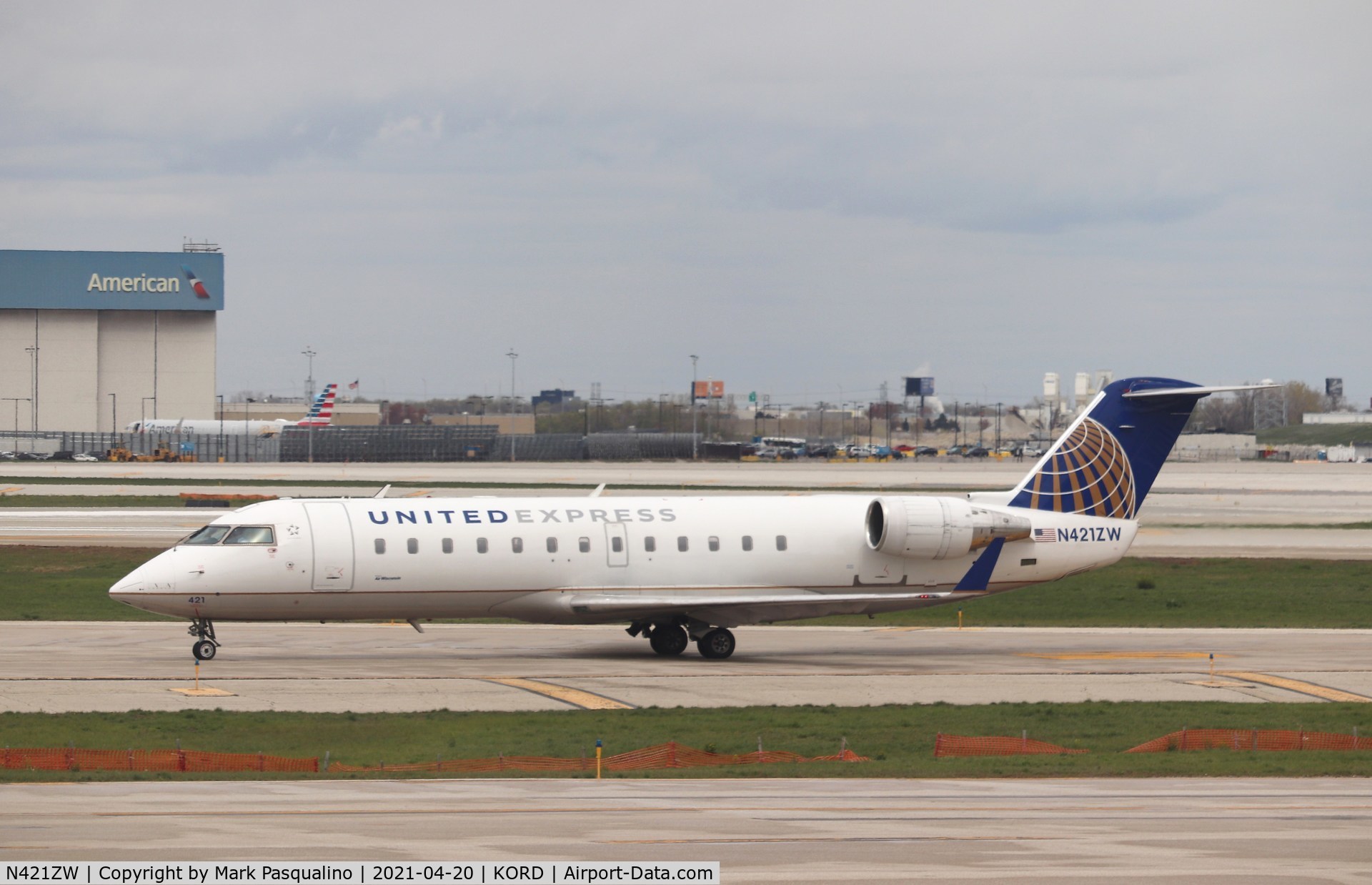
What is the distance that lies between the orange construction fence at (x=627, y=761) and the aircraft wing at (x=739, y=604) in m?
10.0

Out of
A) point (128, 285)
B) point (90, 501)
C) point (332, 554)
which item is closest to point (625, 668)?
point (332, 554)

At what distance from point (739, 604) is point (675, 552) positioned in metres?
1.93

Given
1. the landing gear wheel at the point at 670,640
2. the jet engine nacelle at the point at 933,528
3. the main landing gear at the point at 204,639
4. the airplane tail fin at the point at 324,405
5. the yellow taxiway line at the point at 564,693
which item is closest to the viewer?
the yellow taxiway line at the point at 564,693

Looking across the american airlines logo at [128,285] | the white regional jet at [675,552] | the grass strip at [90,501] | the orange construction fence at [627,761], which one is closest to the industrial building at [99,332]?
the american airlines logo at [128,285]

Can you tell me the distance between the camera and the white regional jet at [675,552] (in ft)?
109

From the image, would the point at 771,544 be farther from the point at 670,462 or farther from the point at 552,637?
the point at 670,462

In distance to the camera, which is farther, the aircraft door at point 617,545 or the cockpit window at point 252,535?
the aircraft door at point 617,545

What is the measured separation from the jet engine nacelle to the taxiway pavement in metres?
2.60

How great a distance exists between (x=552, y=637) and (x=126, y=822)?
22783 mm

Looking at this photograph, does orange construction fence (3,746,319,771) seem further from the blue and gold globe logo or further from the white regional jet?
the blue and gold globe logo

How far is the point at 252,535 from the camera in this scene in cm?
3338

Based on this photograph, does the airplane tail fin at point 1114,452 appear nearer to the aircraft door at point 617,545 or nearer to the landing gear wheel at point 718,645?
the landing gear wheel at point 718,645

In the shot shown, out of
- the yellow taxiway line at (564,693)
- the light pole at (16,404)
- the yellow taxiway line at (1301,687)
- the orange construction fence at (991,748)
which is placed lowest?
the yellow taxiway line at (1301,687)

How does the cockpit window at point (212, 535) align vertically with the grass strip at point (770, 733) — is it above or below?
above
